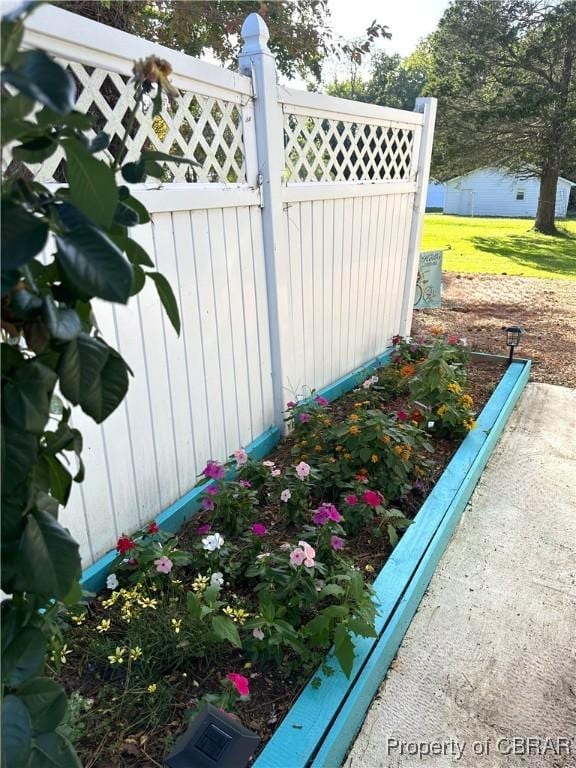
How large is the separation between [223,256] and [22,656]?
6.73 feet

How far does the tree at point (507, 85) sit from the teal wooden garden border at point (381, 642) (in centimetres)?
1377

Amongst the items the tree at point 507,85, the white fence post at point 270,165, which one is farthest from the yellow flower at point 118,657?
the tree at point 507,85

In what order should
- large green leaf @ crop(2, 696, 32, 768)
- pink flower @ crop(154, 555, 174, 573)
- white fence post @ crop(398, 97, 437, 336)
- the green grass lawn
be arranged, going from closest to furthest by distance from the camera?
large green leaf @ crop(2, 696, 32, 768) < pink flower @ crop(154, 555, 174, 573) < white fence post @ crop(398, 97, 437, 336) < the green grass lawn

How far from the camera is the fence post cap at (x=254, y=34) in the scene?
8.70ft

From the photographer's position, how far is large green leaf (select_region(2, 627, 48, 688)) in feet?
2.93

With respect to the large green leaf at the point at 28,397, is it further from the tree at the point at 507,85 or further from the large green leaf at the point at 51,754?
the tree at the point at 507,85

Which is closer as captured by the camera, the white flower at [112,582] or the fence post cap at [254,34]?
the white flower at [112,582]

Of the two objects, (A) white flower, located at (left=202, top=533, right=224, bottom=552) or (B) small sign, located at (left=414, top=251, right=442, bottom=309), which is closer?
(A) white flower, located at (left=202, top=533, right=224, bottom=552)

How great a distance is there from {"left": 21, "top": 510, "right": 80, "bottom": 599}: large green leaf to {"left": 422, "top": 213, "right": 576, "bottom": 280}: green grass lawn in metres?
6.54

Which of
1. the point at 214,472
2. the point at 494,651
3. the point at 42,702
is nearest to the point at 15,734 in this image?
the point at 42,702

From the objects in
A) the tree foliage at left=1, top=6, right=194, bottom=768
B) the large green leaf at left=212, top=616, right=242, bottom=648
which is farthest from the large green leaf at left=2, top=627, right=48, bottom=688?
the large green leaf at left=212, top=616, right=242, bottom=648

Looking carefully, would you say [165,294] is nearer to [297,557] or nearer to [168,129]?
[297,557]

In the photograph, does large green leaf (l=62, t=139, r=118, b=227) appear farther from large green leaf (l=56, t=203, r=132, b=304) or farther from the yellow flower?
the yellow flower

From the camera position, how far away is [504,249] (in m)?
13.6
